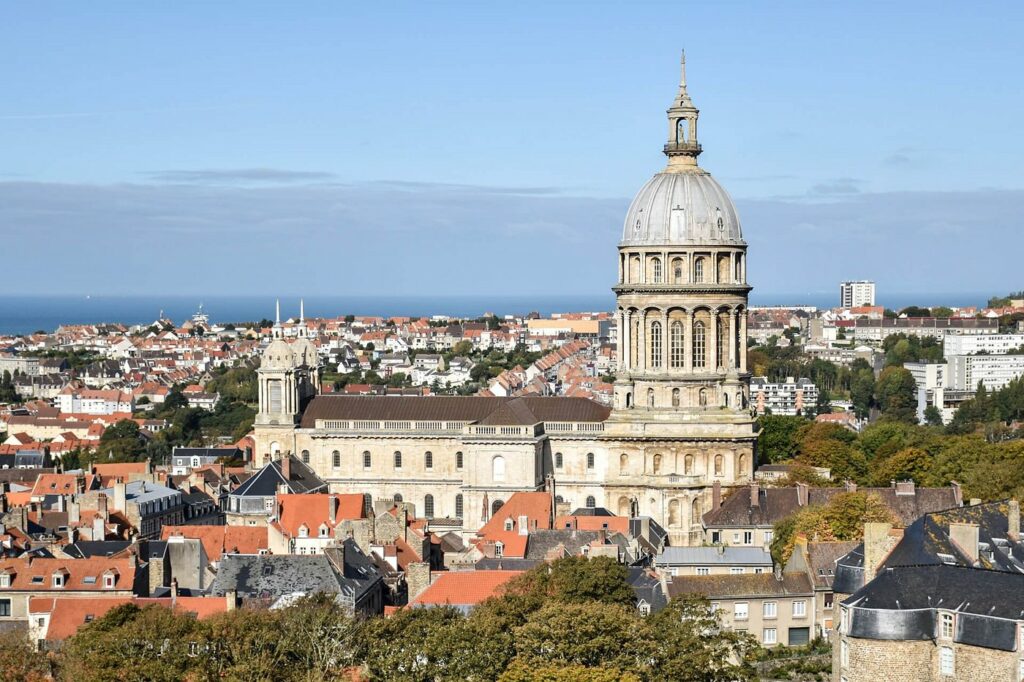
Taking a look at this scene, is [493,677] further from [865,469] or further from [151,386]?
[151,386]

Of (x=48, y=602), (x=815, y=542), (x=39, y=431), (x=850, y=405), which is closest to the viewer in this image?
(x=48, y=602)

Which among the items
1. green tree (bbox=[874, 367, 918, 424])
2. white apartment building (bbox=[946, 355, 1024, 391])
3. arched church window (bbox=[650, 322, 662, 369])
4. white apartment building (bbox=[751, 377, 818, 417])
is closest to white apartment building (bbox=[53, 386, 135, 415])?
white apartment building (bbox=[751, 377, 818, 417])

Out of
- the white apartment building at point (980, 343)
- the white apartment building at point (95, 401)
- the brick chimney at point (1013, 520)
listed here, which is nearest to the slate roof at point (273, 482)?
the brick chimney at point (1013, 520)

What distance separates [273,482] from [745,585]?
2243 cm

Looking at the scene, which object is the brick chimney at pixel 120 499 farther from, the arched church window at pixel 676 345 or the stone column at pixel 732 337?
the stone column at pixel 732 337

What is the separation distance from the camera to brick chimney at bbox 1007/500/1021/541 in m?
47.9

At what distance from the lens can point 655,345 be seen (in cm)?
7431

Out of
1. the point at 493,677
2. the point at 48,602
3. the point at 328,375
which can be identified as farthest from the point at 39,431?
the point at 493,677

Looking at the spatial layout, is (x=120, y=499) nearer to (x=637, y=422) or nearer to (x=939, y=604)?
(x=637, y=422)

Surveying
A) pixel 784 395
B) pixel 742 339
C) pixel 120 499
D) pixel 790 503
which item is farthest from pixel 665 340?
pixel 784 395

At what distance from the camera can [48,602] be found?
50.5 metres

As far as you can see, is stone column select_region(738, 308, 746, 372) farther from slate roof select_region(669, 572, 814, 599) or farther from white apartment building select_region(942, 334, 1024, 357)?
white apartment building select_region(942, 334, 1024, 357)

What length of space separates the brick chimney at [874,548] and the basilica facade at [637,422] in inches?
1028

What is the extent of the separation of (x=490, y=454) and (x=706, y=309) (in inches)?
375
